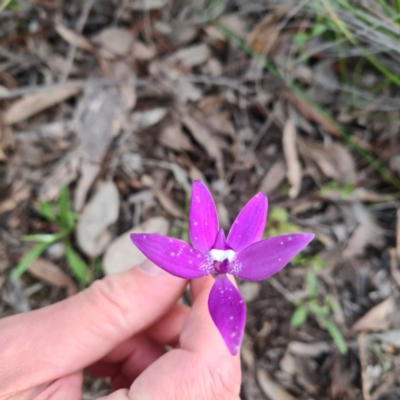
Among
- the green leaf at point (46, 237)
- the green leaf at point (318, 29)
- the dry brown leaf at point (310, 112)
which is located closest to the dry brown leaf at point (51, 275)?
the green leaf at point (46, 237)

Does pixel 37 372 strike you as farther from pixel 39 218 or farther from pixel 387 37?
pixel 387 37

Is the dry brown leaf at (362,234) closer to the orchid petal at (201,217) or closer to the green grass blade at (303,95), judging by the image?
the green grass blade at (303,95)

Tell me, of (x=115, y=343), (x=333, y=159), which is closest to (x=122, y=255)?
(x=115, y=343)

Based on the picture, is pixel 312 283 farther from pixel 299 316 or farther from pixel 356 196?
pixel 356 196

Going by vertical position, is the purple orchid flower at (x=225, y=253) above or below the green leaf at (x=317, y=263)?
above

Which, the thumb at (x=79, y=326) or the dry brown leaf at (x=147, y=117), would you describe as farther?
the dry brown leaf at (x=147, y=117)

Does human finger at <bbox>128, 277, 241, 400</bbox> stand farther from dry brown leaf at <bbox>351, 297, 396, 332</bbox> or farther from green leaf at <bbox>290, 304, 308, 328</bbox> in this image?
dry brown leaf at <bbox>351, 297, 396, 332</bbox>

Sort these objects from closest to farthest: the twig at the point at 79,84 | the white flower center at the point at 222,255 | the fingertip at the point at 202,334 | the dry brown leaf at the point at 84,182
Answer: the white flower center at the point at 222,255
the fingertip at the point at 202,334
the dry brown leaf at the point at 84,182
the twig at the point at 79,84

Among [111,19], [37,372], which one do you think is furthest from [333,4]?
[37,372]
